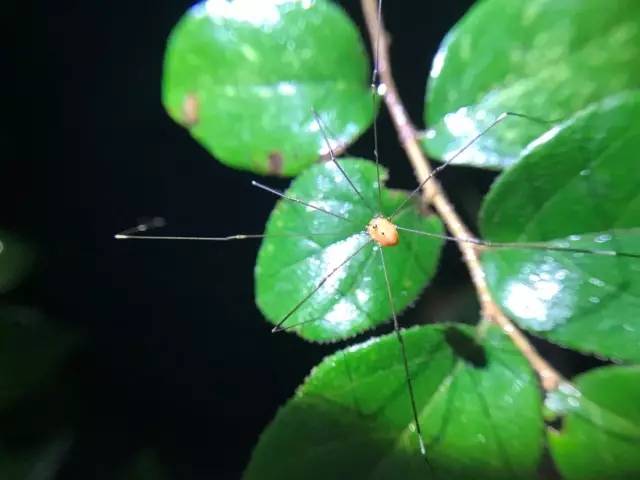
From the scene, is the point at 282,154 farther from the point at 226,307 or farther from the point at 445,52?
the point at 226,307

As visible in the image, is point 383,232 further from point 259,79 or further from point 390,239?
point 259,79

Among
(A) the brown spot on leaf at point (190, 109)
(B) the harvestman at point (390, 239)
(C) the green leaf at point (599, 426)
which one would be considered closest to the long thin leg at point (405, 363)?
(B) the harvestman at point (390, 239)

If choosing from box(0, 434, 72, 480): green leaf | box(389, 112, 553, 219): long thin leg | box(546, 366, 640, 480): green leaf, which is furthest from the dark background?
box(546, 366, 640, 480): green leaf

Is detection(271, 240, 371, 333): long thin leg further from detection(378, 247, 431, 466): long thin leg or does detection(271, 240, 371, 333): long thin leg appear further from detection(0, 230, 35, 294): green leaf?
detection(0, 230, 35, 294): green leaf

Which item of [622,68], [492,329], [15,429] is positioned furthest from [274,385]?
[622,68]

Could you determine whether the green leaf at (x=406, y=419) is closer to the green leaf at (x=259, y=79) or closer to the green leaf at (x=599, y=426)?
the green leaf at (x=599, y=426)
